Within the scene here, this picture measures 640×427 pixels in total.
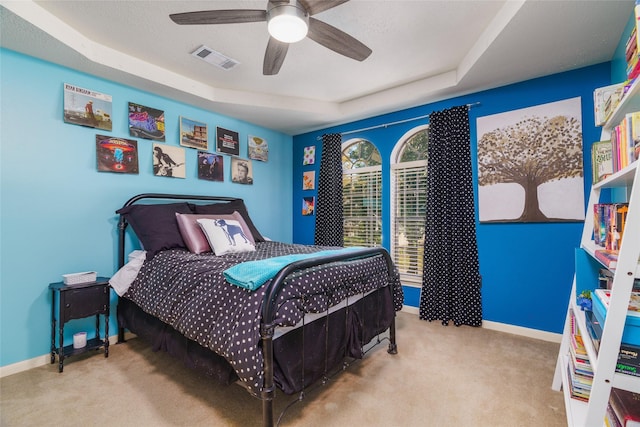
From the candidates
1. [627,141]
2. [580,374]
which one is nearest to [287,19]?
[627,141]

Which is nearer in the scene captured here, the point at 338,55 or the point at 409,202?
the point at 338,55

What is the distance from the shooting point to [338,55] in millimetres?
2572

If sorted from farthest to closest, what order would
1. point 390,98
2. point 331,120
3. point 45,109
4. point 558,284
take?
point 331,120
point 390,98
point 558,284
point 45,109

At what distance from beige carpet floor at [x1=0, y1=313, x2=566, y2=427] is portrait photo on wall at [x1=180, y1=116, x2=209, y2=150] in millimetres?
2132

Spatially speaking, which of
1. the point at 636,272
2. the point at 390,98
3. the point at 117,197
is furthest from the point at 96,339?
the point at 390,98

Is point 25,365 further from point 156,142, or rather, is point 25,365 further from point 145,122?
point 145,122

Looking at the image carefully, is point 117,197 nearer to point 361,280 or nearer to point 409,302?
point 361,280

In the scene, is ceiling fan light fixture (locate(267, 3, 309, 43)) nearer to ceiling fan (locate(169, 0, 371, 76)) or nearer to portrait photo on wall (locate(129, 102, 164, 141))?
ceiling fan (locate(169, 0, 371, 76))

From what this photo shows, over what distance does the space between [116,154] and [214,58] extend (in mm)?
1259

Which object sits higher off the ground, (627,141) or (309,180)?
(309,180)

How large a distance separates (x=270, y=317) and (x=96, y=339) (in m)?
2.05

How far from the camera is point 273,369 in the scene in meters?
1.42

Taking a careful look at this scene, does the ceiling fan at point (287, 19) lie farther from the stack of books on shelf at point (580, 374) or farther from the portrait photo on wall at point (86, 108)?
the stack of books on shelf at point (580, 374)

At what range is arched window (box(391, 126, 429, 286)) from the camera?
3.45m
